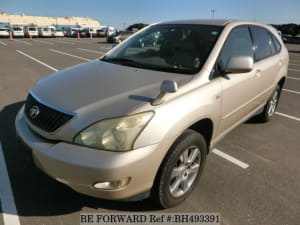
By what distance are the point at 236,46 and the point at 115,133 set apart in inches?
A: 78.1

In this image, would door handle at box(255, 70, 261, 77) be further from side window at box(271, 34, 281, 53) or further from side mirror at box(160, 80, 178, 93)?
side mirror at box(160, 80, 178, 93)

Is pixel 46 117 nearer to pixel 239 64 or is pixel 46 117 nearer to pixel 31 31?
pixel 239 64

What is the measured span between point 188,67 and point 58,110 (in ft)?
4.46

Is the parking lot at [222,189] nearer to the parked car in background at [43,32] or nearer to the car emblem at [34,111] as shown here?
the car emblem at [34,111]

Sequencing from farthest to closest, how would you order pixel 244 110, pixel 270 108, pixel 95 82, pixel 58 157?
Result: pixel 270 108, pixel 244 110, pixel 95 82, pixel 58 157

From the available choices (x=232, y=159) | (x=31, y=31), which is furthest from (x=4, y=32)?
(x=232, y=159)

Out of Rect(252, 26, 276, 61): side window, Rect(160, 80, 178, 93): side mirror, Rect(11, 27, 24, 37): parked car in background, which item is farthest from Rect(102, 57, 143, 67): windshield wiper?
Rect(11, 27, 24, 37): parked car in background

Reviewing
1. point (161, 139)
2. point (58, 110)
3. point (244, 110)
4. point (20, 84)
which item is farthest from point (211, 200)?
point (20, 84)

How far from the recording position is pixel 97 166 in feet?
5.54

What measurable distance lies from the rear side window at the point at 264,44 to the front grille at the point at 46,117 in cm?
267

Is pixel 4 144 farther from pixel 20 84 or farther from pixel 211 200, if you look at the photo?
pixel 20 84

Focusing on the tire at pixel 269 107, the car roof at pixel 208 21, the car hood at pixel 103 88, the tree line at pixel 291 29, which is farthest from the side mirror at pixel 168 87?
the tree line at pixel 291 29

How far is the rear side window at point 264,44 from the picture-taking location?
343 centimetres

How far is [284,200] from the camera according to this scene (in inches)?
95.9
